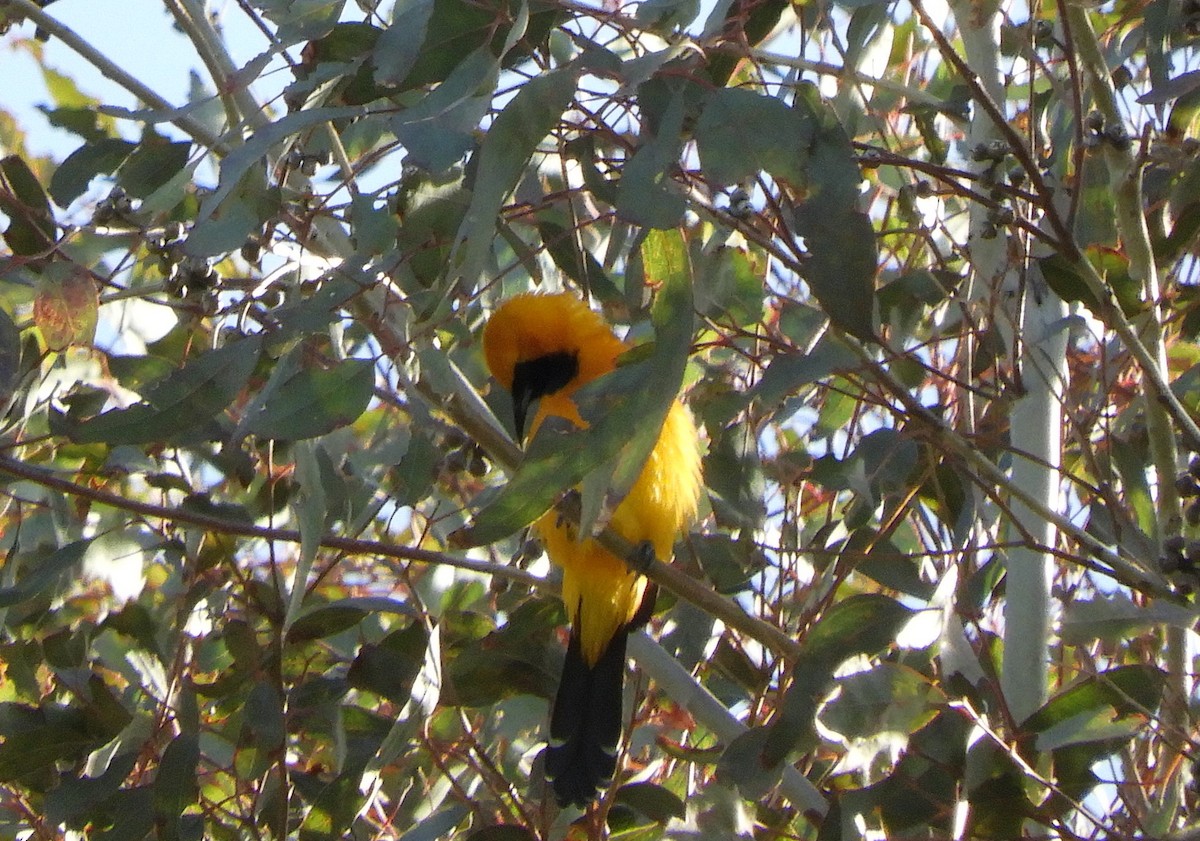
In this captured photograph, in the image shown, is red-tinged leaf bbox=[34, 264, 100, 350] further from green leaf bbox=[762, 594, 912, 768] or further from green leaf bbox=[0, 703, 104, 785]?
green leaf bbox=[762, 594, 912, 768]

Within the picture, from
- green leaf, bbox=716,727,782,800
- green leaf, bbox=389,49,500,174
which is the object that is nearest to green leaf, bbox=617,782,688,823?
green leaf, bbox=716,727,782,800

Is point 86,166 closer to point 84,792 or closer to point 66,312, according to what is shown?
point 66,312

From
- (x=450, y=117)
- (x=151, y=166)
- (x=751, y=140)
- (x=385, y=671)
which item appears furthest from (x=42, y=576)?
(x=751, y=140)

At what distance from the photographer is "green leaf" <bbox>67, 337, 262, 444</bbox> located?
2.03 m

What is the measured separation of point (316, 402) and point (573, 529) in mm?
1389

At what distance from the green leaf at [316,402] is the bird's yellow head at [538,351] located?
61.0 inches

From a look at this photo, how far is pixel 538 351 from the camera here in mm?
3602

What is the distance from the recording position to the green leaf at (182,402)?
203 centimetres

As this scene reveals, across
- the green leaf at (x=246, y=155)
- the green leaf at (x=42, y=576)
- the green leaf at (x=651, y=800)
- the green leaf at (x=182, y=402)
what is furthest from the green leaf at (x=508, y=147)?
the green leaf at (x=651, y=800)

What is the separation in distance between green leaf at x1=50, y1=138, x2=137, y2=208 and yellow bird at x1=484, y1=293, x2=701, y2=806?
3.47 ft

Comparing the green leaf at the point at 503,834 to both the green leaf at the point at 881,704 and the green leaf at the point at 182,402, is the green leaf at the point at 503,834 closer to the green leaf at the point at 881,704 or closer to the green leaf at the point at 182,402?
the green leaf at the point at 881,704

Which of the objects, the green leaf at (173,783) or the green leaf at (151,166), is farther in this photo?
the green leaf at (173,783)

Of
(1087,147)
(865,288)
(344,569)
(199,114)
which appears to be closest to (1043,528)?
(1087,147)

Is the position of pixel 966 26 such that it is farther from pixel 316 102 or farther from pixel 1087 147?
pixel 316 102
